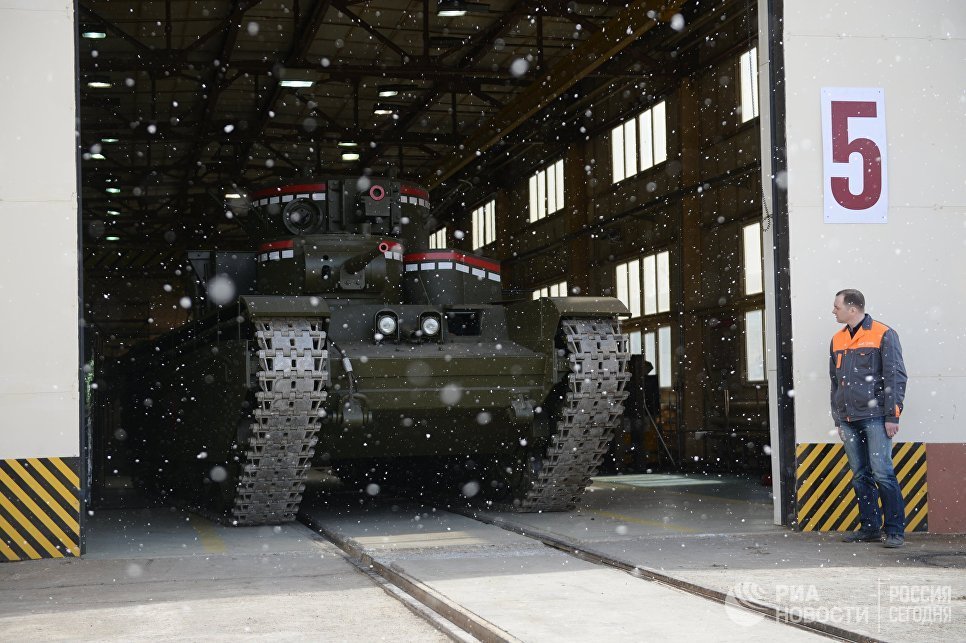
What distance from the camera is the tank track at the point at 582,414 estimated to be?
10.8m

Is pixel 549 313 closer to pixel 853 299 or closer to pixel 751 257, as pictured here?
pixel 853 299

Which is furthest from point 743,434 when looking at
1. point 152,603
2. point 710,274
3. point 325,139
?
point 152,603

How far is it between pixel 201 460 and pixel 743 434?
9652 millimetres

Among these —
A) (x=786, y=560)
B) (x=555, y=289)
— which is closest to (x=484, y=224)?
(x=555, y=289)

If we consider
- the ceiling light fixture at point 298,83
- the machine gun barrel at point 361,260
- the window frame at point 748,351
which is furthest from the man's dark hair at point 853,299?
the ceiling light fixture at point 298,83

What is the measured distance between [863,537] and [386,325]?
14.8ft

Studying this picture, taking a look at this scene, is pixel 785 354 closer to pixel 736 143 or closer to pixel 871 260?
pixel 871 260

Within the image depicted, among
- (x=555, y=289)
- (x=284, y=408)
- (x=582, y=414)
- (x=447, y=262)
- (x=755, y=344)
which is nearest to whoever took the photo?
(x=284, y=408)

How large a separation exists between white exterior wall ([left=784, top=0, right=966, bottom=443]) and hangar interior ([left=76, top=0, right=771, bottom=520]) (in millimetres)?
4698

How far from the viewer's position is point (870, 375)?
8727 mm

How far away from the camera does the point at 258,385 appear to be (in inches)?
397

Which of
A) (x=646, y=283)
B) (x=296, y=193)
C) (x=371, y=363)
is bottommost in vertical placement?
(x=371, y=363)

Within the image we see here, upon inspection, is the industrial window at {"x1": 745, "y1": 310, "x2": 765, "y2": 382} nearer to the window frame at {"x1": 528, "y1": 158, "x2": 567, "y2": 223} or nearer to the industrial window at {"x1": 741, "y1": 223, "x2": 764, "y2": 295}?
the industrial window at {"x1": 741, "y1": 223, "x2": 764, "y2": 295}

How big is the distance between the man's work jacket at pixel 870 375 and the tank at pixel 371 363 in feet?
8.07
